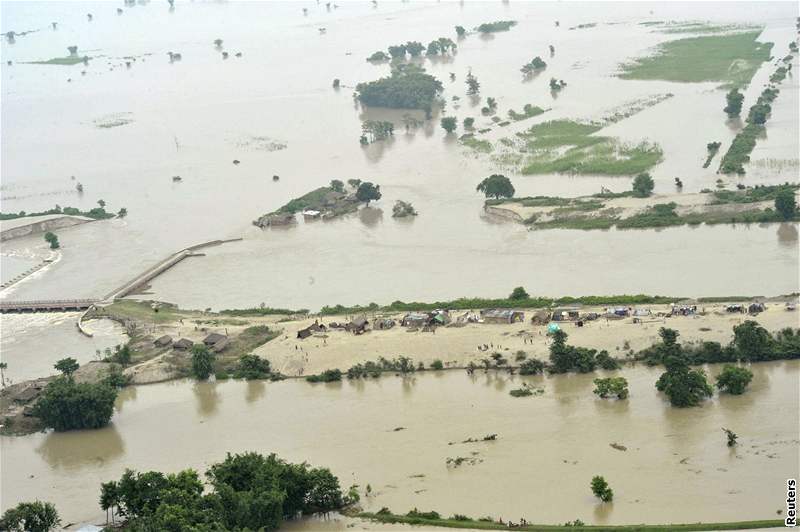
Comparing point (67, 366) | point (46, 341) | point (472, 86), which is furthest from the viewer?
point (472, 86)

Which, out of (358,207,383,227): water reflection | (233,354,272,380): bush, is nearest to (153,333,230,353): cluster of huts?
(233,354,272,380): bush

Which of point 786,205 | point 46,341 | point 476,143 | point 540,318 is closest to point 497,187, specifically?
point 476,143

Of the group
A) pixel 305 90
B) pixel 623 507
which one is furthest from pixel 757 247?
pixel 305 90

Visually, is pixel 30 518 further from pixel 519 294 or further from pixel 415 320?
pixel 519 294

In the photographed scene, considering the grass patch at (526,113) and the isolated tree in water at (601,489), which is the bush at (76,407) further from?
the grass patch at (526,113)

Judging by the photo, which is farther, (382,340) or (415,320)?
(415,320)

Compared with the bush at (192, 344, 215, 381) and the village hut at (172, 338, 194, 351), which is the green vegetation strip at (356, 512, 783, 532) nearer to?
the bush at (192, 344, 215, 381)
